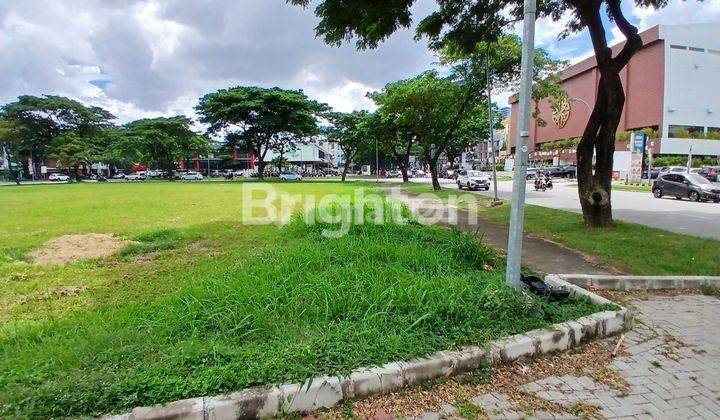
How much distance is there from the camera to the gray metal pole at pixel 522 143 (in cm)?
362

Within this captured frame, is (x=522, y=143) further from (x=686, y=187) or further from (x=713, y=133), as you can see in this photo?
(x=713, y=133)

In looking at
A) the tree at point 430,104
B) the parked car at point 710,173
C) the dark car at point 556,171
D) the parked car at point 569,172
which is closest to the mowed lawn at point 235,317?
the tree at point 430,104

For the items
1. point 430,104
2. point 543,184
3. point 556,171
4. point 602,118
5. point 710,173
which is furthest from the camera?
point 556,171

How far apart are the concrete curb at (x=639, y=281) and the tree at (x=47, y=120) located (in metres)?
52.0

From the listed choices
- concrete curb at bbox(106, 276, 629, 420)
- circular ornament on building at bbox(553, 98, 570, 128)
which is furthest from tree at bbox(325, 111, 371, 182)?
concrete curb at bbox(106, 276, 629, 420)

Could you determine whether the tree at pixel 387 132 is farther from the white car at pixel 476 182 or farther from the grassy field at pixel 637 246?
the grassy field at pixel 637 246

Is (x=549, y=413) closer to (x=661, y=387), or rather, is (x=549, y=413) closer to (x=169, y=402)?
(x=661, y=387)

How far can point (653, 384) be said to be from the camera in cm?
283

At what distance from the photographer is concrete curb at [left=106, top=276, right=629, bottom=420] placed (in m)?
2.23

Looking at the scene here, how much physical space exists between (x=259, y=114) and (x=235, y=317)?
129 ft

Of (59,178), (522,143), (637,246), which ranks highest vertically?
(522,143)

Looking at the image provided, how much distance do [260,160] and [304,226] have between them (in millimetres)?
38026

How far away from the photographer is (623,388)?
109 inches

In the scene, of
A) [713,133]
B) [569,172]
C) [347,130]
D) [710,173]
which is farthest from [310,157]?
[710,173]
